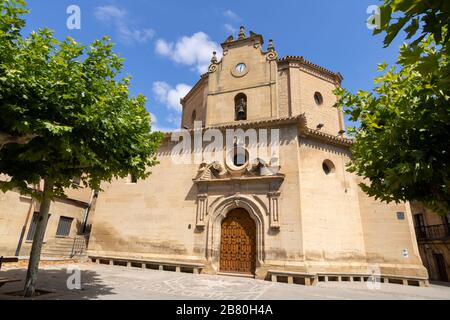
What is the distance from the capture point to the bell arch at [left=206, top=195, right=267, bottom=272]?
516 inches

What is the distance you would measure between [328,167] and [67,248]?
53.6ft

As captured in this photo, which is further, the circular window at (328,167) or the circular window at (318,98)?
the circular window at (318,98)

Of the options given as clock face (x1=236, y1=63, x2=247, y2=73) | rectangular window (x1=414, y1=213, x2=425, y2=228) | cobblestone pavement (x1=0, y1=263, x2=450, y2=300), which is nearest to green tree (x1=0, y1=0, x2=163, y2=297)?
cobblestone pavement (x1=0, y1=263, x2=450, y2=300)

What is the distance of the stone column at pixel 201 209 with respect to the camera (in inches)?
556

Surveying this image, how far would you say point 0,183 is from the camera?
6.79m

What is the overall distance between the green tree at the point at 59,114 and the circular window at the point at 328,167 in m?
10.7

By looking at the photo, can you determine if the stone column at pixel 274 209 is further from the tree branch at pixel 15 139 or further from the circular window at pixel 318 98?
the tree branch at pixel 15 139

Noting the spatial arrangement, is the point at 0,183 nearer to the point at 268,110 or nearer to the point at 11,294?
the point at 11,294

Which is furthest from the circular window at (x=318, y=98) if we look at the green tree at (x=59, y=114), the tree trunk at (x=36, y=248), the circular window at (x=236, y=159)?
the tree trunk at (x=36, y=248)

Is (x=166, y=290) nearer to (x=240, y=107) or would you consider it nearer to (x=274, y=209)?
(x=274, y=209)

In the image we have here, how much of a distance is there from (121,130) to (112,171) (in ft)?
4.41

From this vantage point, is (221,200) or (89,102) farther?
(221,200)

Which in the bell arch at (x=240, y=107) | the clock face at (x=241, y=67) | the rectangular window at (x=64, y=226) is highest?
the clock face at (x=241, y=67)

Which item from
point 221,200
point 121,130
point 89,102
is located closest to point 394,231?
point 221,200
